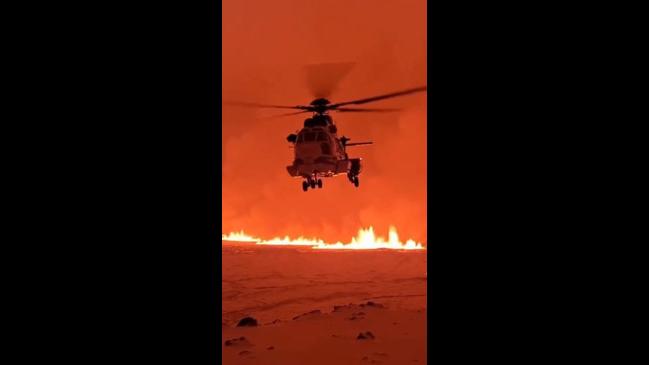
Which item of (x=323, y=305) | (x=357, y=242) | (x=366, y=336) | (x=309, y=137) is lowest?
(x=366, y=336)

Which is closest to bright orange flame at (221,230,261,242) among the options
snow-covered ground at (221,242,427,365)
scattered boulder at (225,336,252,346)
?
snow-covered ground at (221,242,427,365)

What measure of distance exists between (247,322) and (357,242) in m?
4.81

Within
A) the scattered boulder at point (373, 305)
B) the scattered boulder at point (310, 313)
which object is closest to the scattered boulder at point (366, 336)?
the scattered boulder at point (310, 313)

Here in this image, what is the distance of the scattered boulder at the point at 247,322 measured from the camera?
7734 mm

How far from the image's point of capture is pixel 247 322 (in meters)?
7.82

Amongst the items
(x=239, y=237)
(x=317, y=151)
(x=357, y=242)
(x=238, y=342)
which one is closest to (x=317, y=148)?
(x=317, y=151)

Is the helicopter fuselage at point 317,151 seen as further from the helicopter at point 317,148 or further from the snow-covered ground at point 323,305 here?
the snow-covered ground at point 323,305

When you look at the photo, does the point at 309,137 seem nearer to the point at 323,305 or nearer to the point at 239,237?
the point at 323,305

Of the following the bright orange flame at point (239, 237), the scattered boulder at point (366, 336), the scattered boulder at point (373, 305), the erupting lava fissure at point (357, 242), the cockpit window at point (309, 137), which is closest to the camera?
the scattered boulder at point (366, 336)

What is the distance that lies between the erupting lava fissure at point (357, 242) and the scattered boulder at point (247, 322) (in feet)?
13.7

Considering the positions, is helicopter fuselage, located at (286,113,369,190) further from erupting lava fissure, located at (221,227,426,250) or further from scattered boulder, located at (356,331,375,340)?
scattered boulder, located at (356,331,375,340)

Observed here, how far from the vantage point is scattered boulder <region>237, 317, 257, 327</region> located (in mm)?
7734
